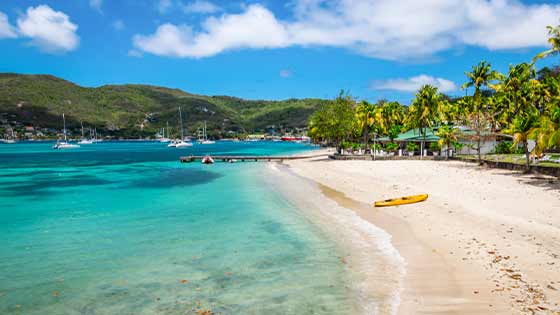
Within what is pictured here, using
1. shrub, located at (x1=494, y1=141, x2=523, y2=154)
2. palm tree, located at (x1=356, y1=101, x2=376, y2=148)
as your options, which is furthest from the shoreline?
palm tree, located at (x1=356, y1=101, x2=376, y2=148)

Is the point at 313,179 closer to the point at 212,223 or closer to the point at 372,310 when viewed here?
the point at 212,223

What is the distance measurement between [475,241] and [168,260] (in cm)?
1062

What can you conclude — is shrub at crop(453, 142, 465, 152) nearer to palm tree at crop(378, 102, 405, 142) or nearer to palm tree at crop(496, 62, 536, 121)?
palm tree at crop(496, 62, 536, 121)

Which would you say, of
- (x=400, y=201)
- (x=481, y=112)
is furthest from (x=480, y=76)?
(x=400, y=201)

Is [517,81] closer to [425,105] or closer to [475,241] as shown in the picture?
[425,105]

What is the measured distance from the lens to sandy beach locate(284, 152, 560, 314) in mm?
8578

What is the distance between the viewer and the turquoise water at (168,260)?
9.70m

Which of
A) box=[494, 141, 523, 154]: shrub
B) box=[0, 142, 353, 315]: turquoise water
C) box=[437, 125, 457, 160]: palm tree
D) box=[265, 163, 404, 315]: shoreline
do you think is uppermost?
box=[437, 125, 457, 160]: palm tree

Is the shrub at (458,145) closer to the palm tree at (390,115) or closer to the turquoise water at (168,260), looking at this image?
the palm tree at (390,115)

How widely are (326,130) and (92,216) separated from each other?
42095 millimetres

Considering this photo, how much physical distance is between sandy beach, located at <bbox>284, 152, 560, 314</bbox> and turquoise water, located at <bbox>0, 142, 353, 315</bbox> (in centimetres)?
239

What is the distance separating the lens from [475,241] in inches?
515

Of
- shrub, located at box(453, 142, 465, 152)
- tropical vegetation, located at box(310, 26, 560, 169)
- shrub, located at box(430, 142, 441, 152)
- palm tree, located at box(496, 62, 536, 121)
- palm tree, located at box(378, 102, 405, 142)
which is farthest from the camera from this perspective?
palm tree, located at box(378, 102, 405, 142)

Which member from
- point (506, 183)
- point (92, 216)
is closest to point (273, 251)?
point (92, 216)
